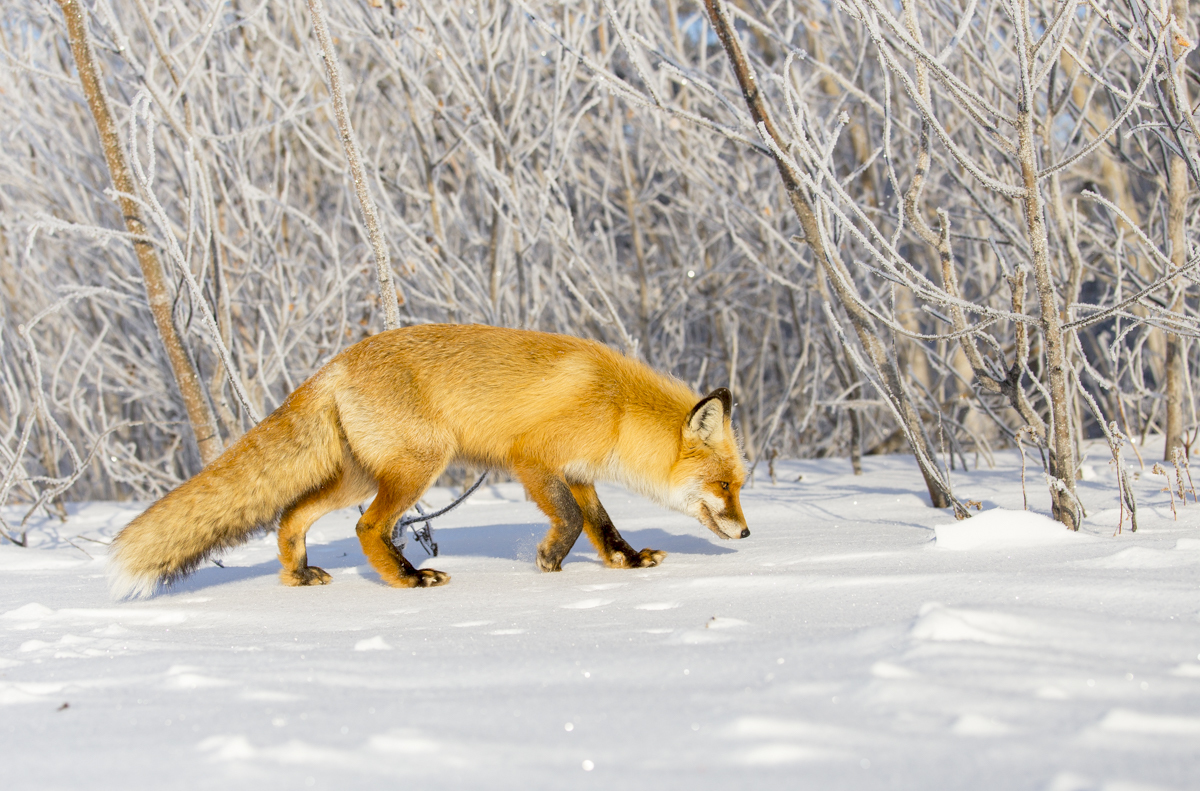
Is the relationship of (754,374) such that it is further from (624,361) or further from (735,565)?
(735,565)

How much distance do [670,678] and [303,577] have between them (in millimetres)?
2288

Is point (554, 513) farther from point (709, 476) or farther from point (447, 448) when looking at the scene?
point (709, 476)

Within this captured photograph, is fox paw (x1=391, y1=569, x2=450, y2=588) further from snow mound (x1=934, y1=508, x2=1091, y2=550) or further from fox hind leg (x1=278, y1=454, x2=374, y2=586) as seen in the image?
snow mound (x1=934, y1=508, x2=1091, y2=550)

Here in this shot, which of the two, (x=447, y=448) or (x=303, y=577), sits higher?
(x=447, y=448)

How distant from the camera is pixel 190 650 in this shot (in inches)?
84.7

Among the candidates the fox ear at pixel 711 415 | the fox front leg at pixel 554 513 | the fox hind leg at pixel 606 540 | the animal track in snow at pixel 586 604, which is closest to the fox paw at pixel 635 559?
the fox hind leg at pixel 606 540

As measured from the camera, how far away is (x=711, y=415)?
3.69 meters

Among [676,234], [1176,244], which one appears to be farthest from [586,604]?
[676,234]

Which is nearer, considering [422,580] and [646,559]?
[422,580]

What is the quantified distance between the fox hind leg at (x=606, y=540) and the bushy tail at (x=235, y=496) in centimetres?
107

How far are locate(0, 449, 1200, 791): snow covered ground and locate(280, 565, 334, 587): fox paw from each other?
1.00 ft

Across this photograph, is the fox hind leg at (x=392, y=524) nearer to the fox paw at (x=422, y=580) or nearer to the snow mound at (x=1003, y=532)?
the fox paw at (x=422, y=580)

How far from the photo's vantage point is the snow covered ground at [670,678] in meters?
1.24

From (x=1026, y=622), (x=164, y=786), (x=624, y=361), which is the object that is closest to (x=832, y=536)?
(x=624, y=361)
